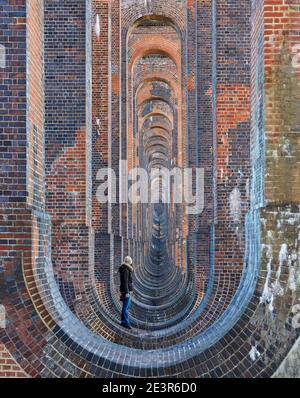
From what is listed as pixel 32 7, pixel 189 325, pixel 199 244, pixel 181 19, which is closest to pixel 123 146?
pixel 181 19

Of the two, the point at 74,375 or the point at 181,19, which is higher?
the point at 181,19

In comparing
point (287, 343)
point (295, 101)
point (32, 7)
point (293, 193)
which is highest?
point (32, 7)

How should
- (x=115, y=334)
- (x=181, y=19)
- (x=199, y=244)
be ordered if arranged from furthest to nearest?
(x=181, y=19)
(x=199, y=244)
(x=115, y=334)

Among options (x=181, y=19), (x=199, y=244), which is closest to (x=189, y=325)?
(x=199, y=244)

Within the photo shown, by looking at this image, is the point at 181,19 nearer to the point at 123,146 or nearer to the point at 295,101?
the point at 123,146

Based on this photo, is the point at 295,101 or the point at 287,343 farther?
the point at 295,101
